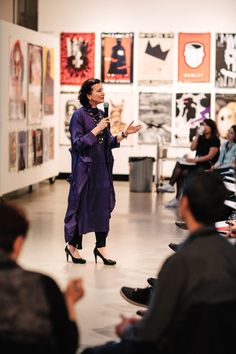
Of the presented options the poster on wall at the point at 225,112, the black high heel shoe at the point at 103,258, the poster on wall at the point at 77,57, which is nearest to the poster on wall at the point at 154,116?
the poster on wall at the point at 225,112

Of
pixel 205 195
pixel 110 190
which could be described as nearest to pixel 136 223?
pixel 110 190

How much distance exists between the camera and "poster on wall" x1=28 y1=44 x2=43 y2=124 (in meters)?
15.0

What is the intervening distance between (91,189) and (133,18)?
9401mm

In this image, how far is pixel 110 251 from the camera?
31.8ft

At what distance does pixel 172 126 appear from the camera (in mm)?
17703

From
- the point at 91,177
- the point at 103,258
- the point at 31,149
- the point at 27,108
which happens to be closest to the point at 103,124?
the point at 91,177

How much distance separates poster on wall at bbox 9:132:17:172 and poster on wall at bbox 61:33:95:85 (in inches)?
160

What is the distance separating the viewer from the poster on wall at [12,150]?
45.5 ft

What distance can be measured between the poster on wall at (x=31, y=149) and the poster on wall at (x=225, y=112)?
13.0 feet

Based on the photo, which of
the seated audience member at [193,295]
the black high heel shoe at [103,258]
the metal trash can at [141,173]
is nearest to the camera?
the seated audience member at [193,295]

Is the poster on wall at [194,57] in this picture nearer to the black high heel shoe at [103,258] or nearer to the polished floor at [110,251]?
the polished floor at [110,251]

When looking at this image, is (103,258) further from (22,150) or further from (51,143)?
(51,143)

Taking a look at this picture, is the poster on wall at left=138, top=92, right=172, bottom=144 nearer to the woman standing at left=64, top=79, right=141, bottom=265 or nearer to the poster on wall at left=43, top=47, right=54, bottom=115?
the poster on wall at left=43, top=47, right=54, bottom=115

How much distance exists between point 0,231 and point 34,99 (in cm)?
1225
